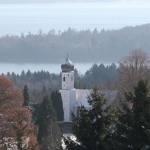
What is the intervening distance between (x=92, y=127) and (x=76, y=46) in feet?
404

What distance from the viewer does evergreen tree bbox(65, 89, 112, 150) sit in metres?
8.53

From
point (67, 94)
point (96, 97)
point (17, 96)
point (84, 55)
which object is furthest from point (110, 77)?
point (84, 55)

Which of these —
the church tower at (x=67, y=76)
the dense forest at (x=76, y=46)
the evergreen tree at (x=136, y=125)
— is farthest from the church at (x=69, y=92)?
the dense forest at (x=76, y=46)

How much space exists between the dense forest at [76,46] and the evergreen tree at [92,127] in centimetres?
11080

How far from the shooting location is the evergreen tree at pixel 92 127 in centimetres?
853

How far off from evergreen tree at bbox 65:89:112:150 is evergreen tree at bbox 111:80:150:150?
0.43 meters

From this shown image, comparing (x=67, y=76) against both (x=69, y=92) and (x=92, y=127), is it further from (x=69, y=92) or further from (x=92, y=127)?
(x=92, y=127)

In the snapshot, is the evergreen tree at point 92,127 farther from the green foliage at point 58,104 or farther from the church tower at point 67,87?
the church tower at point 67,87

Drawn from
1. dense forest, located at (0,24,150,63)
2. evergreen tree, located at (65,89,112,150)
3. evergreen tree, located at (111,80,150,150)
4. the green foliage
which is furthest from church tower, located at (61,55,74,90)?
dense forest, located at (0,24,150,63)

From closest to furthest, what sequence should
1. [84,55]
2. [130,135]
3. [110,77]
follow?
[130,135], [110,77], [84,55]

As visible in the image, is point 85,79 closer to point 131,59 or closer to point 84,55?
point 131,59

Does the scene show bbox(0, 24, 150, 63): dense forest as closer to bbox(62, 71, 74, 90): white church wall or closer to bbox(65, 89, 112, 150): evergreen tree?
bbox(62, 71, 74, 90): white church wall

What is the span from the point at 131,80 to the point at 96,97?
26.1 meters

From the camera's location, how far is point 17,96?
25.1m
